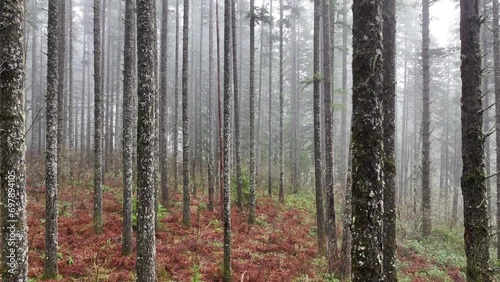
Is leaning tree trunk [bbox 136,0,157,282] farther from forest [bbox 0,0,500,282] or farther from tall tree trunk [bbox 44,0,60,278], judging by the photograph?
tall tree trunk [bbox 44,0,60,278]

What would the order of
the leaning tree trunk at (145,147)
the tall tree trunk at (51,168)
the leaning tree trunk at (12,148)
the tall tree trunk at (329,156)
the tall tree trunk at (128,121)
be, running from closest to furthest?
the leaning tree trunk at (12,148) < the leaning tree trunk at (145,147) < the tall tree trunk at (51,168) < the tall tree trunk at (128,121) < the tall tree trunk at (329,156)

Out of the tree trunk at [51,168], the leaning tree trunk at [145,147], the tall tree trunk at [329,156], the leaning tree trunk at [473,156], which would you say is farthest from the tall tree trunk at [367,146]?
the tree trunk at [51,168]

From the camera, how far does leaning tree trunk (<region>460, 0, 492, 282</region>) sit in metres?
6.20

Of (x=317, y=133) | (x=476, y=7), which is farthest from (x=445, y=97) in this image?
(x=476, y=7)

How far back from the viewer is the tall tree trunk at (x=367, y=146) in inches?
173

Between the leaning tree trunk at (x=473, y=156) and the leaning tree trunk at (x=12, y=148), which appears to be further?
the leaning tree trunk at (x=473, y=156)

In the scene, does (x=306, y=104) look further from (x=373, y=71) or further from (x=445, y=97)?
(x=373, y=71)

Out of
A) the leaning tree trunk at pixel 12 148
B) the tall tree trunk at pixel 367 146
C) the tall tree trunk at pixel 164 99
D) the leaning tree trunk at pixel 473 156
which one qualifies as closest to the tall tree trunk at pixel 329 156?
the leaning tree trunk at pixel 473 156

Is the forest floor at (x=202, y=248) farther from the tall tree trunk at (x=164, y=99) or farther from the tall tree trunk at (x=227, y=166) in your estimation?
the tall tree trunk at (x=164, y=99)

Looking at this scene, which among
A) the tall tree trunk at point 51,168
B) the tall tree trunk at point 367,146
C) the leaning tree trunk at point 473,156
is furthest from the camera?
the tall tree trunk at point 51,168

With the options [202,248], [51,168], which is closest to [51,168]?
[51,168]

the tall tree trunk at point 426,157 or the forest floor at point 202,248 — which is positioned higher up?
the tall tree trunk at point 426,157

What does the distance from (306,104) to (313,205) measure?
57.5 ft

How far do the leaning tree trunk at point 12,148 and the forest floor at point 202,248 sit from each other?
247 cm
